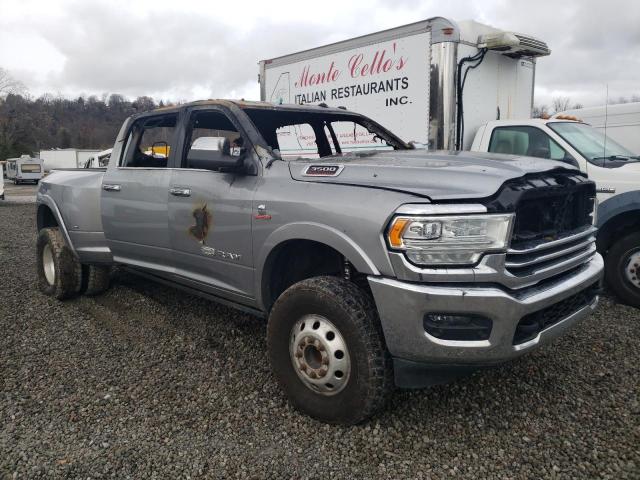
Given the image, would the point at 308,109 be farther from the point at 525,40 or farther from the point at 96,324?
the point at 525,40

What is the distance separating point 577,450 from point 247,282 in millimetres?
2059

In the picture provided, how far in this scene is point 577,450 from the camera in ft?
8.96

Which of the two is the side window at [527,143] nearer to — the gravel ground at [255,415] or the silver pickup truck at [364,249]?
the gravel ground at [255,415]

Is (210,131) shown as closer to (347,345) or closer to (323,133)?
(323,133)

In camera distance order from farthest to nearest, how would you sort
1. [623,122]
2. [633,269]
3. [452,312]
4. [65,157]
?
[65,157]
[623,122]
[633,269]
[452,312]

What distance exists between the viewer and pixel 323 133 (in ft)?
15.6

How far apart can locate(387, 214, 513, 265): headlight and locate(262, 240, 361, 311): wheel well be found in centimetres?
72

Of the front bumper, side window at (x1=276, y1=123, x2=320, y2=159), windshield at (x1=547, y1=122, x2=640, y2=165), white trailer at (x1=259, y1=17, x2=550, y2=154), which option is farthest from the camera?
white trailer at (x1=259, y1=17, x2=550, y2=154)

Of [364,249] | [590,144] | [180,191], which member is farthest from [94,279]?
[590,144]

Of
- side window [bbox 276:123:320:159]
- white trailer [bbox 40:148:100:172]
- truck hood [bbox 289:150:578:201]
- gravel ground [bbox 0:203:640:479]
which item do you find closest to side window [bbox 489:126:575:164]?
gravel ground [bbox 0:203:640:479]

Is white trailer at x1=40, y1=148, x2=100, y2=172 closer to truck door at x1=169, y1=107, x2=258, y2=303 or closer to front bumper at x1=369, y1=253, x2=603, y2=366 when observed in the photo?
truck door at x1=169, y1=107, x2=258, y2=303

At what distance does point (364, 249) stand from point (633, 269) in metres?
3.66

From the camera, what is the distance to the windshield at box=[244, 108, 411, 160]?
4195mm

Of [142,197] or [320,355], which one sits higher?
[142,197]
